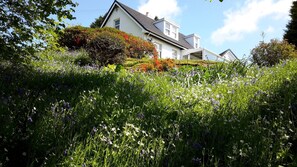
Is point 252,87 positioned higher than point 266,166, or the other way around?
point 252,87

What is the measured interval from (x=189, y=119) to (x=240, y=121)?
0.63m

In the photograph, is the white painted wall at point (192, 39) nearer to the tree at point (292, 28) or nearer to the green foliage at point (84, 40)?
the tree at point (292, 28)

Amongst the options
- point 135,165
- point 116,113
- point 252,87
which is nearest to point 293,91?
point 252,87

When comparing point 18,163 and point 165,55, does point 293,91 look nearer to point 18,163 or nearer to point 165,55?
point 18,163

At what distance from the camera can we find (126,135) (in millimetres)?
2986

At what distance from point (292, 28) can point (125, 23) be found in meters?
17.3

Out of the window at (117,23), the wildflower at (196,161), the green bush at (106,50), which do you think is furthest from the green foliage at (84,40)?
the wildflower at (196,161)

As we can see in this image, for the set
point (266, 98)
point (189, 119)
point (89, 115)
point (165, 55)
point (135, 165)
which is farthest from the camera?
point (165, 55)

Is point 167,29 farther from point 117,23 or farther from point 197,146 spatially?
point 197,146

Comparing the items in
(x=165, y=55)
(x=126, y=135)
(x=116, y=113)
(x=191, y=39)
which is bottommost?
(x=126, y=135)

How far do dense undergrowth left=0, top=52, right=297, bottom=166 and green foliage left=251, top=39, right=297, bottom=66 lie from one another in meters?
11.4

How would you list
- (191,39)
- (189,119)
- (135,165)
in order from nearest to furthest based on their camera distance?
(135,165) < (189,119) < (191,39)

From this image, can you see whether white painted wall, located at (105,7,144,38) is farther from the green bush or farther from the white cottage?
the green bush

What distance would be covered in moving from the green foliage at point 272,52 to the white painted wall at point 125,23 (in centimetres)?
1739
